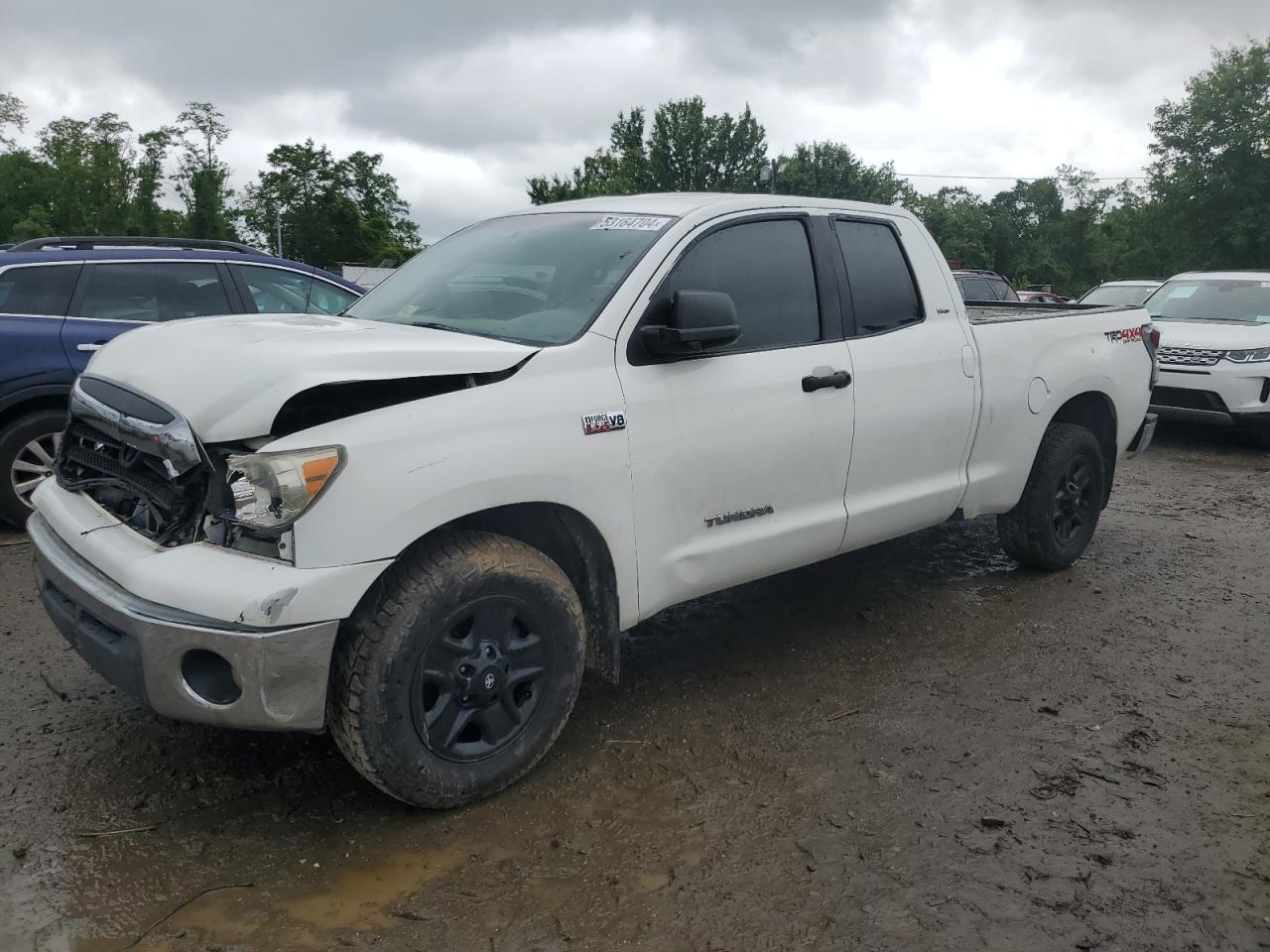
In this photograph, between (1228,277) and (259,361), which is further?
(1228,277)

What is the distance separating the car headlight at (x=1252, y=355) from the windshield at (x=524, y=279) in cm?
776

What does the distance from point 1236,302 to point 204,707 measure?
11.0 metres

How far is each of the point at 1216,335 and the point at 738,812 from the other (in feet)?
28.4

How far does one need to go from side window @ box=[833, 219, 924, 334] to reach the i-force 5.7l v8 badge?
1387 mm

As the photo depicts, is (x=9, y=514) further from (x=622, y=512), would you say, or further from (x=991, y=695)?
(x=991, y=695)

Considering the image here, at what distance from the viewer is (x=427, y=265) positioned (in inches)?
168

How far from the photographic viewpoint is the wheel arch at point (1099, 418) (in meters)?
5.44

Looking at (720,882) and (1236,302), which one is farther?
(1236,302)

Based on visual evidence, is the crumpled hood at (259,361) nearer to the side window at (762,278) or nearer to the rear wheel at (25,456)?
the side window at (762,278)

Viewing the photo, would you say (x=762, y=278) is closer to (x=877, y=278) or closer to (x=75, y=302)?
(x=877, y=278)

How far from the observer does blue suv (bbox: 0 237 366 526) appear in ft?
19.5

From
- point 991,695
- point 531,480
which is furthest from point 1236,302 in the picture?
point 531,480

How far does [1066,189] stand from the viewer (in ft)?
285

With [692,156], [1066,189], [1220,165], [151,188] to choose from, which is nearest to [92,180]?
[151,188]
